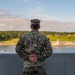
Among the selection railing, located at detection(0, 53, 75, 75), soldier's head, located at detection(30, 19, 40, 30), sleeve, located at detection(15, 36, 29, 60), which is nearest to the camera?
soldier's head, located at detection(30, 19, 40, 30)

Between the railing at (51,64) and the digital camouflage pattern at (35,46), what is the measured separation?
3.56ft

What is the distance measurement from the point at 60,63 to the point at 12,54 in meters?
0.92

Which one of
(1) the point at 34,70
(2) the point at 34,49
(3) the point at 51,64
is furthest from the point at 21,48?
(3) the point at 51,64

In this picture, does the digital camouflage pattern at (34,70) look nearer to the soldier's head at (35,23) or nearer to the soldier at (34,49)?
the soldier at (34,49)

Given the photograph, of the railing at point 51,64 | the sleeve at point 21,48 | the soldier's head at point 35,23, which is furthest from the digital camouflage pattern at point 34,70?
the railing at point 51,64

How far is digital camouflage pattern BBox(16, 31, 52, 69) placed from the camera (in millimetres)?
4809

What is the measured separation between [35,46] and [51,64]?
132 cm

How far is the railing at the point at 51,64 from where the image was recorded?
19.5 ft

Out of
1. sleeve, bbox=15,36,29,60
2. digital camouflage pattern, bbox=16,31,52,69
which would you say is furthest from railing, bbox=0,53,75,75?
digital camouflage pattern, bbox=16,31,52,69

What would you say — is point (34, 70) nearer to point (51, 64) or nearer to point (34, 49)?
point (34, 49)

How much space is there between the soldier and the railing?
108cm

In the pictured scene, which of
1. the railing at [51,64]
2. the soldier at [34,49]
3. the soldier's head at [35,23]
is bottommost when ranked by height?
the railing at [51,64]

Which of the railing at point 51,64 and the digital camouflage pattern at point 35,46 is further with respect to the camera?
the railing at point 51,64

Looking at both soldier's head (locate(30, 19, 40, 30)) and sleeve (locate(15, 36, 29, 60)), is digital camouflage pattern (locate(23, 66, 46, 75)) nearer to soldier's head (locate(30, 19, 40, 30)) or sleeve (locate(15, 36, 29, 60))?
sleeve (locate(15, 36, 29, 60))
